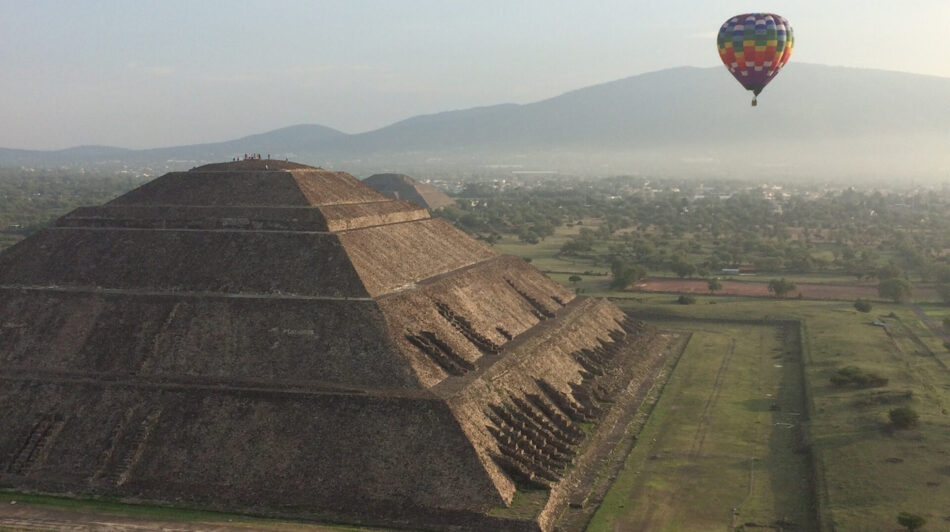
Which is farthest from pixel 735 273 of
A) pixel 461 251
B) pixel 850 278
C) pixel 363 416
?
pixel 363 416

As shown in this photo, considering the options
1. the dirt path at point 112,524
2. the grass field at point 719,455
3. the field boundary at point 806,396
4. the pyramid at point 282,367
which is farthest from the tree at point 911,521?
the dirt path at point 112,524

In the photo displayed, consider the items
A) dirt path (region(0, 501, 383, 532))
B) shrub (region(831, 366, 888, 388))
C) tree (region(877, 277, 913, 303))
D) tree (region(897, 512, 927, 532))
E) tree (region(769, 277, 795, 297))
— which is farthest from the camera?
tree (region(769, 277, 795, 297))

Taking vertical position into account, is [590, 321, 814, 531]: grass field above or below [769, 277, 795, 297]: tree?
above

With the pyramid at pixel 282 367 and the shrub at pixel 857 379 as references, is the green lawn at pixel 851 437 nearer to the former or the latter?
the shrub at pixel 857 379

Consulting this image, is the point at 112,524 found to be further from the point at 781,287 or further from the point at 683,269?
the point at 683,269

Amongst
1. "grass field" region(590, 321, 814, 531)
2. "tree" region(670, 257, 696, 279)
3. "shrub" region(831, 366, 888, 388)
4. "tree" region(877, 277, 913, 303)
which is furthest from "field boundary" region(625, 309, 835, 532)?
"tree" region(670, 257, 696, 279)

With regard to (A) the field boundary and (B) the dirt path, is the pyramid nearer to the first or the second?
(B) the dirt path

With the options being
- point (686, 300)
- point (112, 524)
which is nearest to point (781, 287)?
point (686, 300)
